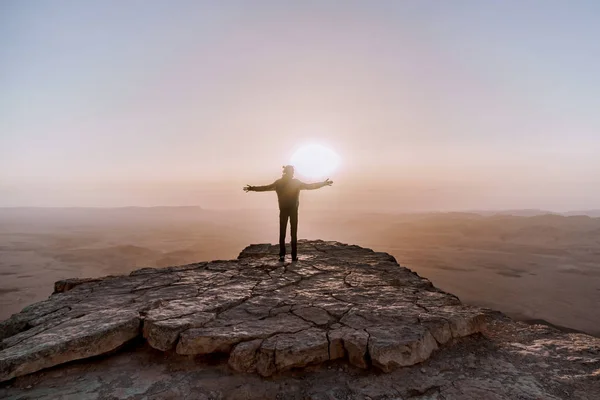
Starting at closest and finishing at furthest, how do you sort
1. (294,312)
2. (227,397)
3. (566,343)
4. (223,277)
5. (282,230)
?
(227,397) → (566,343) → (294,312) → (223,277) → (282,230)

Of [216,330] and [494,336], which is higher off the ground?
[216,330]

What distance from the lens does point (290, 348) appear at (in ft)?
9.05

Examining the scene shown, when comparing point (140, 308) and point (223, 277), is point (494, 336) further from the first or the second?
point (140, 308)

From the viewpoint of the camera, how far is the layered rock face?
9.11 ft

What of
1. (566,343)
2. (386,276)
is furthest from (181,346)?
(566,343)

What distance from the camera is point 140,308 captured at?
3.66 metres

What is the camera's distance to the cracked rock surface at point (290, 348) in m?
2.55

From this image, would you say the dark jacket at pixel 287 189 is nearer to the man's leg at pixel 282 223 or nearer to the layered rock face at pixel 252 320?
the man's leg at pixel 282 223

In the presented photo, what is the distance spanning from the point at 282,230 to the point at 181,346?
3.24 meters

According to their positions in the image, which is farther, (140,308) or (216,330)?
(140,308)

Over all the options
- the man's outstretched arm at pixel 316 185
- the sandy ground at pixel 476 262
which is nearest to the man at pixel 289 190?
the man's outstretched arm at pixel 316 185

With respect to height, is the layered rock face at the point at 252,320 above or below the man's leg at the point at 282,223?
below

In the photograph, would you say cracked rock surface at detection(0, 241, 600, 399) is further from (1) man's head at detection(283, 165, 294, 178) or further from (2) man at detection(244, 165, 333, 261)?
(1) man's head at detection(283, 165, 294, 178)

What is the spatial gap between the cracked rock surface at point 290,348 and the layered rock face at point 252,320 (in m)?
0.01
